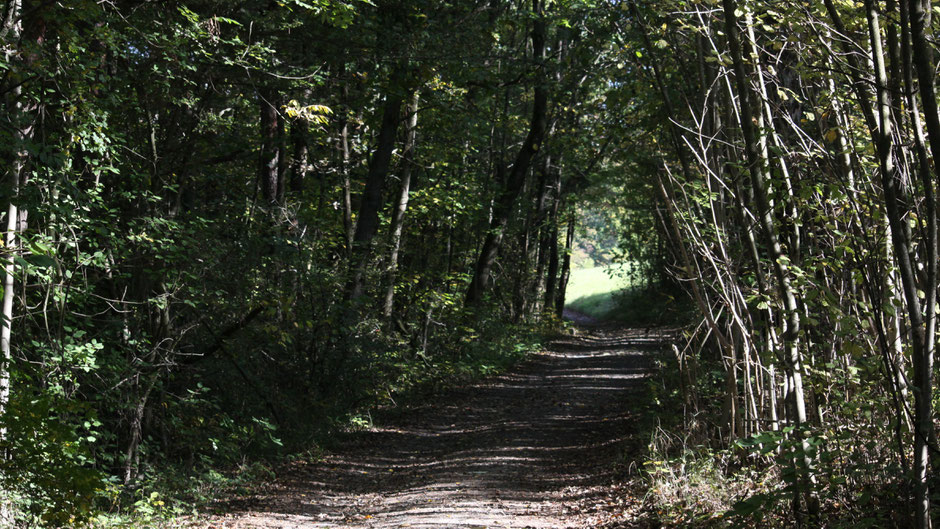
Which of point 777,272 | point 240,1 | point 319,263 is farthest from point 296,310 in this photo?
point 777,272

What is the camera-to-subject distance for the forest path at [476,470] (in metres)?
6.75

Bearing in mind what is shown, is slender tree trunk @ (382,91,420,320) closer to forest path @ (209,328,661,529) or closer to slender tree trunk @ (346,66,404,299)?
slender tree trunk @ (346,66,404,299)

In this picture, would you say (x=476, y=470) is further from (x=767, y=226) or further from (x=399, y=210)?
(x=399, y=210)

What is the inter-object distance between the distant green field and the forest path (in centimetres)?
2774

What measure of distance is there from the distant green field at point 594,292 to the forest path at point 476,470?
27.7 meters

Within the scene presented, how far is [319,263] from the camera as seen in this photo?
11.6 metres

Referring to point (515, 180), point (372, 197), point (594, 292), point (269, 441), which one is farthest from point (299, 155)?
point (594, 292)

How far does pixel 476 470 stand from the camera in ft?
28.0

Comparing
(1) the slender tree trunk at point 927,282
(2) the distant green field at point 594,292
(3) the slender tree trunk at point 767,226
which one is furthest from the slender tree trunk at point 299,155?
(2) the distant green field at point 594,292

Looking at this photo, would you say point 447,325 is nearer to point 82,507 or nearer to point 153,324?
point 153,324

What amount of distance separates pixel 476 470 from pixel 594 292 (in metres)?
46.4

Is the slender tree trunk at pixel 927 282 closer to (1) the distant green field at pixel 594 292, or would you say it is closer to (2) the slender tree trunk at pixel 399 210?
(2) the slender tree trunk at pixel 399 210

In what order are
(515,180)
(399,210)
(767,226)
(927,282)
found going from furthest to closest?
(515,180), (399,210), (767,226), (927,282)

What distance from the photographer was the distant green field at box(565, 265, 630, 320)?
152 feet
